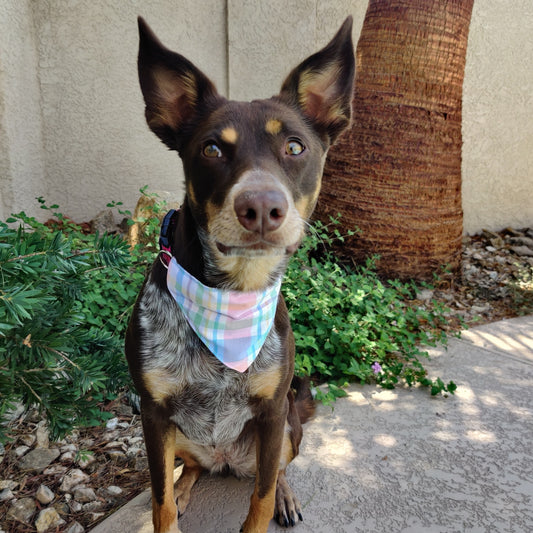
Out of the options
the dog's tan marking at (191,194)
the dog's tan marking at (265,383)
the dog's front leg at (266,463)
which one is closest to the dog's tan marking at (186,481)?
the dog's front leg at (266,463)

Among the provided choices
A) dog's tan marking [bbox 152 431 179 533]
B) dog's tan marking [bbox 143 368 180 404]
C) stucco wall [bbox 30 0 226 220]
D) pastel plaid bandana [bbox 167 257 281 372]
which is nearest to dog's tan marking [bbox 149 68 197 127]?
pastel plaid bandana [bbox 167 257 281 372]

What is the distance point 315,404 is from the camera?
2.95 m

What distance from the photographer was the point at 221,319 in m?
1.97

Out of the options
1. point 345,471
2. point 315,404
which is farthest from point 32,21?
point 345,471

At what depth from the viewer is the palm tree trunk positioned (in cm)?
430

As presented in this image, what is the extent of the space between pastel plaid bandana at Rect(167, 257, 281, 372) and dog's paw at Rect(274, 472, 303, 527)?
2.44 feet

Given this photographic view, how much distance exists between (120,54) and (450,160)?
3.72 meters

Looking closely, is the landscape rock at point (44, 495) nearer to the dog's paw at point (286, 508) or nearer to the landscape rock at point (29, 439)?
the landscape rock at point (29, 439)

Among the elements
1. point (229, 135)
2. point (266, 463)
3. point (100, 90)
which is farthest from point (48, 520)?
point (100, 90)

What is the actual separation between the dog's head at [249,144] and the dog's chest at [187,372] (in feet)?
0.95

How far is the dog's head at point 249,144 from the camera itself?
1676 mm

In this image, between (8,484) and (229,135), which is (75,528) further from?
(229,135)

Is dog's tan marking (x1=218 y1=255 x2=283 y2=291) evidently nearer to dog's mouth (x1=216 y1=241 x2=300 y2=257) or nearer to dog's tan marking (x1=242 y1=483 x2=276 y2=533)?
dog's mouth (x1=216 y1=241 x2=300 y2=257)

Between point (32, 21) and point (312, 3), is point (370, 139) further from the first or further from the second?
point (32, 21)
